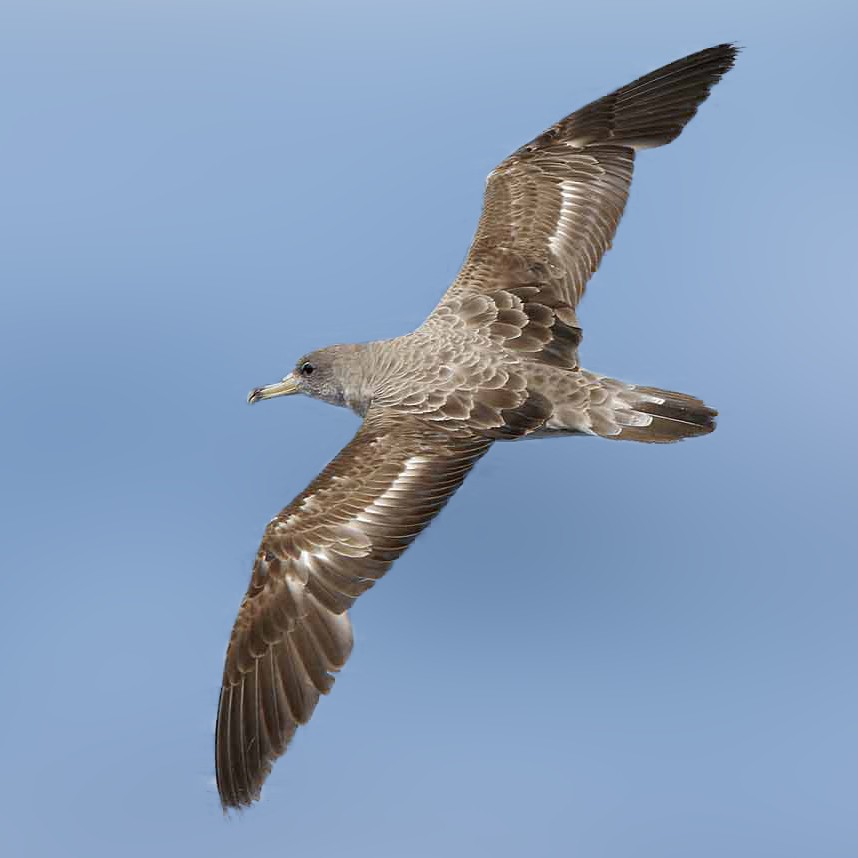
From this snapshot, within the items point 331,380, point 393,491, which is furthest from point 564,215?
point 393,491

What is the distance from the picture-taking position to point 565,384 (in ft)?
30.8

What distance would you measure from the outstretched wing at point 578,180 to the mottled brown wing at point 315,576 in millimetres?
2080

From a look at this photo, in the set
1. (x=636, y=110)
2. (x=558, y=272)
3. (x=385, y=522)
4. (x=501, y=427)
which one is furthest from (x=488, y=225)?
(x=385, y=522)

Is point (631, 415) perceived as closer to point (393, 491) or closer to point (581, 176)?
point (393, 491)

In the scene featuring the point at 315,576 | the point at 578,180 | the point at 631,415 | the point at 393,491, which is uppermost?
the point at 578,180

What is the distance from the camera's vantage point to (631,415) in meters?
9.29

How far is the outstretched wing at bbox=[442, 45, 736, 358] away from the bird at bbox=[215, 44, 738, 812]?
0.04 ft

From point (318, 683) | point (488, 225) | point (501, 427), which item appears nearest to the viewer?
point (318, 683)

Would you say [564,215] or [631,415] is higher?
[564,215]

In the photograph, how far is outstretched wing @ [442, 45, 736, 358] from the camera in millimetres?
10477

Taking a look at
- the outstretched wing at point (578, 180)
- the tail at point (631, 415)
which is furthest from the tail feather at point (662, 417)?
the outstretched wing at point (578, 180)

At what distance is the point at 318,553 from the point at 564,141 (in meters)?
4.55

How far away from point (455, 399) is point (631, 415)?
48.6 inches

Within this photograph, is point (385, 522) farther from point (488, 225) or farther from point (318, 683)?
point (488, 225)
